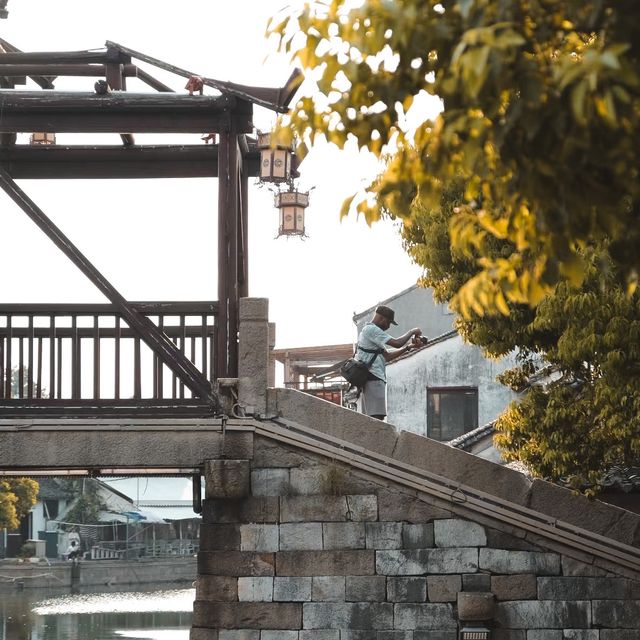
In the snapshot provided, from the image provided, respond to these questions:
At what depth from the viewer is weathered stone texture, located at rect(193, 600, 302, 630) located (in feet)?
32.8

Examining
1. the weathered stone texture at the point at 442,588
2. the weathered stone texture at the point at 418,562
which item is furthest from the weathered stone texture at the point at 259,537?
the weathered stone texture at the point at 442,588

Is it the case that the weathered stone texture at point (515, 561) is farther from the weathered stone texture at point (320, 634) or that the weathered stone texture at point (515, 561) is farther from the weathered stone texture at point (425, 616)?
the weathered stone texture at point (320, 634)

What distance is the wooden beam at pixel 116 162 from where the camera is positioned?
39.5ft

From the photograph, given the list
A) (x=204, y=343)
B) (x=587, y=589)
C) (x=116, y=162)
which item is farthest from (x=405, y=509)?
(x=116, y=162)

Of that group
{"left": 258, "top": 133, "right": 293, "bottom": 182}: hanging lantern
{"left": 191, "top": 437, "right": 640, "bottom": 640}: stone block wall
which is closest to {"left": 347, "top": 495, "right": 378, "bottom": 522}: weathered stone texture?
{"left": 191, "top": 437, "right": 640, "bottom": 640}: stone block wall

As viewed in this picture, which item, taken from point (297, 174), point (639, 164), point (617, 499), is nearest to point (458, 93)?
point (639, 164)

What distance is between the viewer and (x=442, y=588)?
32.8 feet

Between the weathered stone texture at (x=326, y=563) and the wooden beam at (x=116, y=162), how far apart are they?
3893mm

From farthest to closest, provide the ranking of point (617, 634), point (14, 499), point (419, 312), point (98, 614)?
point (14, 499), point (98, 614), point (419, 312), point (617, 634)

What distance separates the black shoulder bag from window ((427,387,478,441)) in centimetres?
1135

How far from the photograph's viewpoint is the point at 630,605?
1019cm

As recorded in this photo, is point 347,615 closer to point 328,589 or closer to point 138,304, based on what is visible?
point 328,589

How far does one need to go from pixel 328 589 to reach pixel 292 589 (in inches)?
10.5

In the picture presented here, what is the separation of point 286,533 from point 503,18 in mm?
5940
